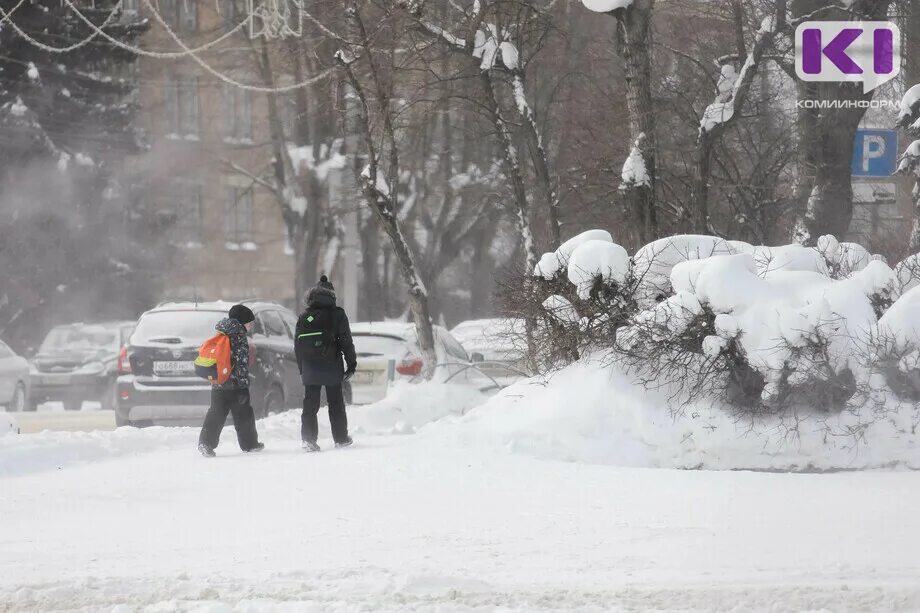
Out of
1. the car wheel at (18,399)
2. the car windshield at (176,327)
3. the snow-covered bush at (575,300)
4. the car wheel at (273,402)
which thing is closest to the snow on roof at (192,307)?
the car windshield at (176,327)

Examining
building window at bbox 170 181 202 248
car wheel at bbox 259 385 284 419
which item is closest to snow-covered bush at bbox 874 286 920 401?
car wheel at bbox 259 385 284 419

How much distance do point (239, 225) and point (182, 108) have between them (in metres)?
5.33

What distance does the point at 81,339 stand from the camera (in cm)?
2925

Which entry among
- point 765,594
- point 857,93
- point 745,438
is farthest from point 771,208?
point 765,594

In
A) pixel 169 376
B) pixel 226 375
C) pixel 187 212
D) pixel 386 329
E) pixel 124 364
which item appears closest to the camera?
pixel 226 375

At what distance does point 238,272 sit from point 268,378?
3563 cm

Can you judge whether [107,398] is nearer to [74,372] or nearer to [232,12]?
[74,372]

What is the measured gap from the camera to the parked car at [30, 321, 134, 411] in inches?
1109

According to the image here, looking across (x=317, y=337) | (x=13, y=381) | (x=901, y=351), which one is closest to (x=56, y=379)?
(x=13, y=381)

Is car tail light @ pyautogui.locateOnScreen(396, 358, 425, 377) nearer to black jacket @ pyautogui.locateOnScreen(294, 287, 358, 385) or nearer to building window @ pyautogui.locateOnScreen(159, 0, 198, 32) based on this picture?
black jacket @ pyautogui.locateOnScreen(294, 287, 358, 385)

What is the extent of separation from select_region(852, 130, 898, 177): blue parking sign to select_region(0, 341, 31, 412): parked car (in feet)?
47.9

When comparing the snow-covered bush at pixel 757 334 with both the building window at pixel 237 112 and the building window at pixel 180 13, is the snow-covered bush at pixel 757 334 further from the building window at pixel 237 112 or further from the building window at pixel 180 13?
the building window at pixel 237 112

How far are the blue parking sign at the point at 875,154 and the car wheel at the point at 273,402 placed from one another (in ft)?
24.0

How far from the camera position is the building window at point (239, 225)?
52281mm
